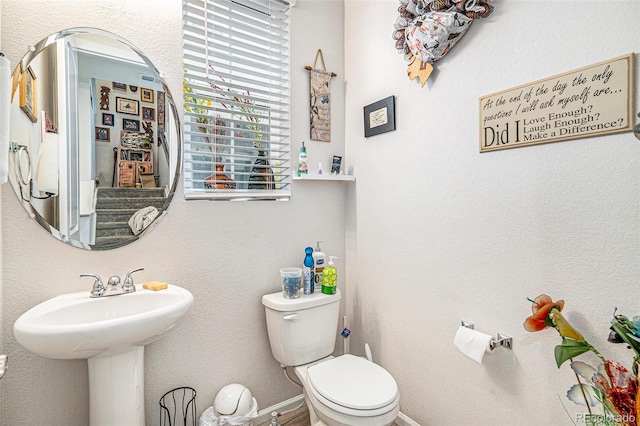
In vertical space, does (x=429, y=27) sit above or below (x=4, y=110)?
above

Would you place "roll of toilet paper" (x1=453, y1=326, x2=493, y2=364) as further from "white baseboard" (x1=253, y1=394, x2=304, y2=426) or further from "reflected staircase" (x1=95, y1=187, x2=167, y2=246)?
"reflected staircase" (x1=95, y1=187, x2=167, y2=246)

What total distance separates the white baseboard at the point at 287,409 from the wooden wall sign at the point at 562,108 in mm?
1495

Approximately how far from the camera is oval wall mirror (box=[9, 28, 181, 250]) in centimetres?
126

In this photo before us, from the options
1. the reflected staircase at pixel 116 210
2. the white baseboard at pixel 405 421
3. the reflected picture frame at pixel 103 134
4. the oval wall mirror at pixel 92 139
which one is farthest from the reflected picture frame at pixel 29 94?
the white baseboard at pixel 405 421

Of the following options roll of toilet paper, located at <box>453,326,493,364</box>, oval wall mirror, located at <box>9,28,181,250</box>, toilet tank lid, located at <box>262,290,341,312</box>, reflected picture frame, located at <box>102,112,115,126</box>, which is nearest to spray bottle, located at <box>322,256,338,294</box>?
toilet tank lid, located at <box>262,290,341,312</box>

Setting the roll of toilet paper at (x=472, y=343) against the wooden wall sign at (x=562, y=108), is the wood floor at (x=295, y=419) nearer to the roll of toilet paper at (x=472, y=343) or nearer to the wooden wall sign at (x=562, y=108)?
the roll of toilet paper at (x=472, y=343)

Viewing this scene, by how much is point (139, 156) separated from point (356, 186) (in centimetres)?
123

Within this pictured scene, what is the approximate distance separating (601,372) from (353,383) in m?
0.90

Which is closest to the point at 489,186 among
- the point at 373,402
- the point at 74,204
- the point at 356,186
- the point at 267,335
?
the point at 356,186

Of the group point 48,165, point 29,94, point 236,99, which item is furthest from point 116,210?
point 236,99

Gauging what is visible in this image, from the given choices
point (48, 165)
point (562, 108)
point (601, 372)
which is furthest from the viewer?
point (48, 165)

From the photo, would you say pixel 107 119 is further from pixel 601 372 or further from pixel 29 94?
pixel 601 372

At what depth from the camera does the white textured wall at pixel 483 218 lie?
1.08m

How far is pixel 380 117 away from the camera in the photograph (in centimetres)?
187
